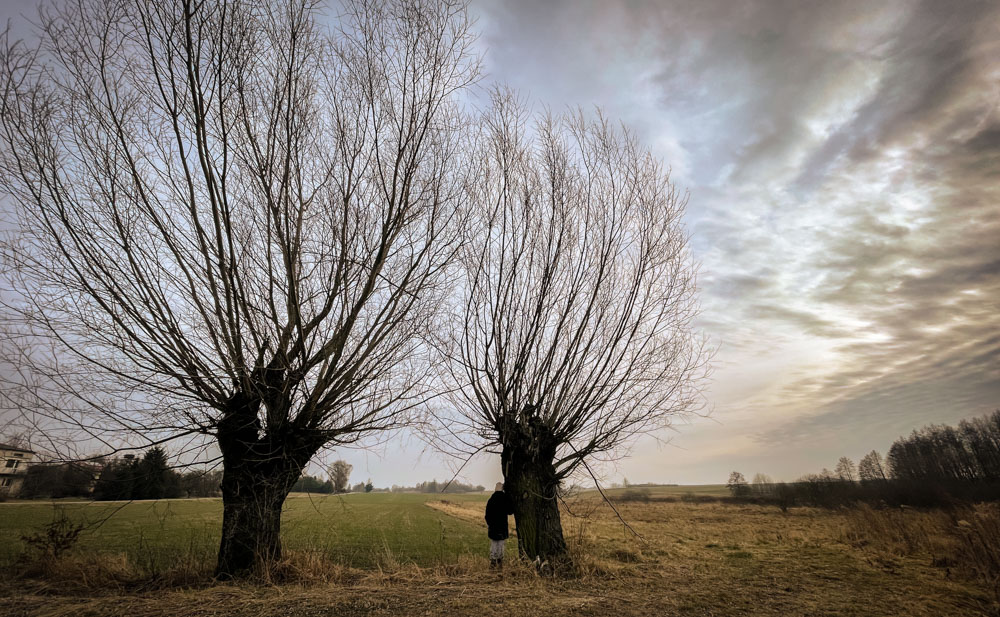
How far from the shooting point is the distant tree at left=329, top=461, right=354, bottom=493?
5.62m

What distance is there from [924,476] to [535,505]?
34.2 meters

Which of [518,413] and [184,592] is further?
[518,413]

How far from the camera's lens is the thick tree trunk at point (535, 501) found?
6.23 m

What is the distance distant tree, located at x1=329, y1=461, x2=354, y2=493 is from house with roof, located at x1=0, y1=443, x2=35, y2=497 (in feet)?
9.90

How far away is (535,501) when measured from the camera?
6535mm

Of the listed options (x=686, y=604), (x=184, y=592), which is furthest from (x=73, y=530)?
(x=686, y=604)

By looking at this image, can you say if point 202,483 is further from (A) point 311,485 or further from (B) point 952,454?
(B) point 952,454

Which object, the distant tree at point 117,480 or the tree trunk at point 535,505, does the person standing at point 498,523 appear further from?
the distant tree at point 117,480

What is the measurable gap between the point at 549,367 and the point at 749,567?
5.80 meters

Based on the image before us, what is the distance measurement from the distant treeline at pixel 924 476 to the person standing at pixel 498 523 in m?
20.6

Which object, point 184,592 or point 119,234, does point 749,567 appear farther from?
point 119,234

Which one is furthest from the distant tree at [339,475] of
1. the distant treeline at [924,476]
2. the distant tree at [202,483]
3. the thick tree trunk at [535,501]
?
the distant treeline at [924,476]

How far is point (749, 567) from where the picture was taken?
25.5 feet

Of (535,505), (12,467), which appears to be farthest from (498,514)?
(12,467)
